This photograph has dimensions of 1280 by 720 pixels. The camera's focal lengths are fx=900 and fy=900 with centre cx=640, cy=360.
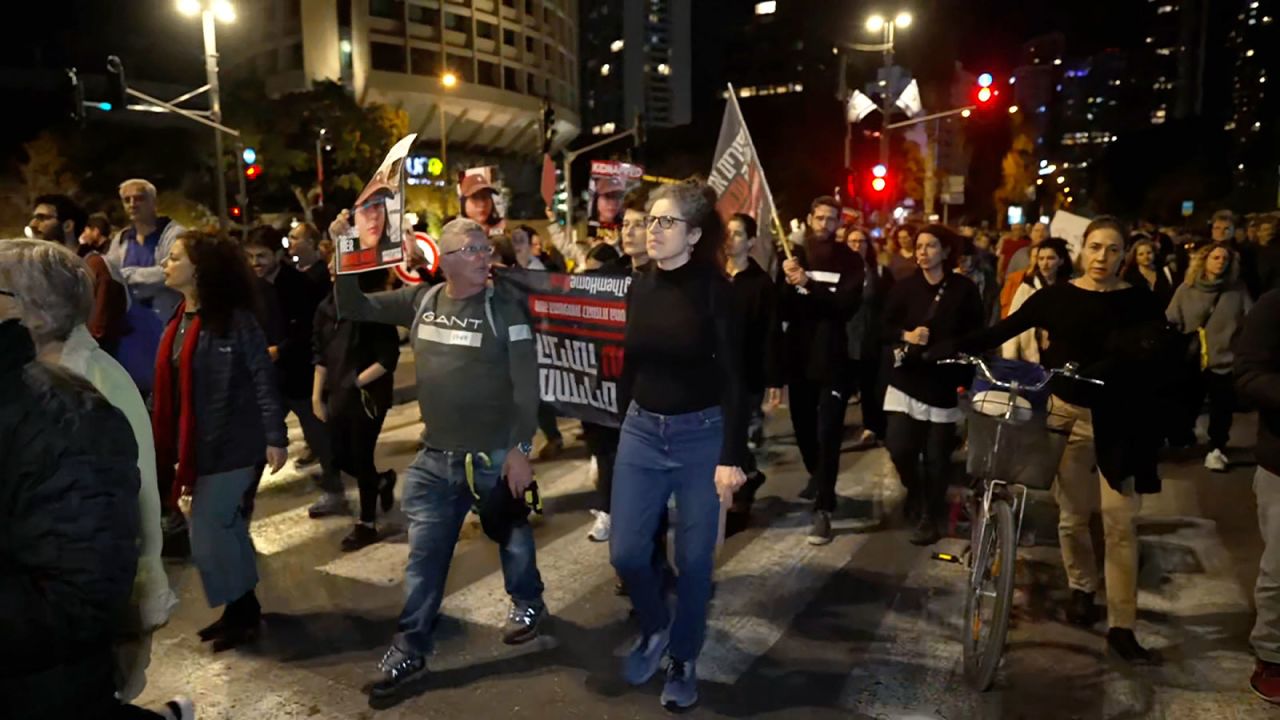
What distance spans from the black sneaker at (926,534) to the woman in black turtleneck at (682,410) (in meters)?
2.64

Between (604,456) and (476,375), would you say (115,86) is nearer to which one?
(604,456)

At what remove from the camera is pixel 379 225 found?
4.29 metres

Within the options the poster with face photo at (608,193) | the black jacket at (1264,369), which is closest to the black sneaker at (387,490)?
the poster with face photo at (608,193)

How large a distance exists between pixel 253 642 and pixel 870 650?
10.2 ft

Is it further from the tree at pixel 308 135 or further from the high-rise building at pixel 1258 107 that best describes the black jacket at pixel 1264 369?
the high-rise building at pixel 1258 107

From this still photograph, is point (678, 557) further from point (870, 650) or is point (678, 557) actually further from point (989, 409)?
point (989, 409)

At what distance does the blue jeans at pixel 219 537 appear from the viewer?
14.5 ft

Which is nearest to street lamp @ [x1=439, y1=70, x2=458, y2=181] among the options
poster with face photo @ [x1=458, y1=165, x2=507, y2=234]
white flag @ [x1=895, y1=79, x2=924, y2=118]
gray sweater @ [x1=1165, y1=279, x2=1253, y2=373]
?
white flag @ [x1=895, y1=79, x2=924, y2=118]

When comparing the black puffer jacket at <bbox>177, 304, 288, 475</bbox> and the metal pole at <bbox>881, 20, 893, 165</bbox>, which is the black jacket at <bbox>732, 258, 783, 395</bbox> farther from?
the metal pole at <bbox>881, 20, 893, 165</bbox>

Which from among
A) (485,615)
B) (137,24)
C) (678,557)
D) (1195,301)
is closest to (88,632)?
(678,557)

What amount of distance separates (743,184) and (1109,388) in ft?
11.1

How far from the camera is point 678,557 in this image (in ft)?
13.0

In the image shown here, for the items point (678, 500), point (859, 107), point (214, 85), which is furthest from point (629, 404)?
point (859, 107)

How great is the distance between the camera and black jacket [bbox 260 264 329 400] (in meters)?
6.97
